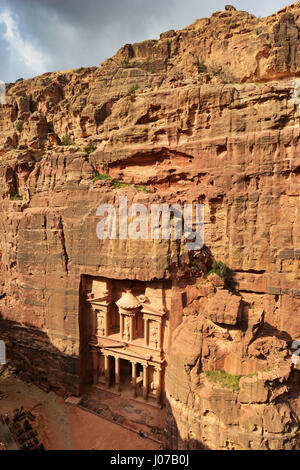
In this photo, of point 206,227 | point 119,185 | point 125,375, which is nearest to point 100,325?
point 125,375

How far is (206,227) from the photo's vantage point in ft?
46.6

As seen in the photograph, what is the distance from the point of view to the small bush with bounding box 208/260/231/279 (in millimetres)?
13375

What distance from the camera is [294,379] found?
11156 mm

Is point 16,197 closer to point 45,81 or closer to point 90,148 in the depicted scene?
point 90,148

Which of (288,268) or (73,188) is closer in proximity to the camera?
(288,268)

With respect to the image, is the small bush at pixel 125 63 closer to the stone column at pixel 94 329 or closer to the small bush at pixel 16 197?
the small bush at pixel 16 197

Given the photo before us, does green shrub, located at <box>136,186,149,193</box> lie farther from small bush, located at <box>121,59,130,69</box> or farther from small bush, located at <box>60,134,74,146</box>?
small bush, located at <box>121,59,130,69</box>

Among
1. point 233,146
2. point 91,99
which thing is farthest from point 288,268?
point 91,99

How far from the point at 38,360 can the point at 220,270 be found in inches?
506

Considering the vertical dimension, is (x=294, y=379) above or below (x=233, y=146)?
below

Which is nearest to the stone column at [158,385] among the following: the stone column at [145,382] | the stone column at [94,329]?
the stone column at [145,382]

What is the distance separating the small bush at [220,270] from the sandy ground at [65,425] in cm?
864

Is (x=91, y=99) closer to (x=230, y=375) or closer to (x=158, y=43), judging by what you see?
(x=158, y=43)
